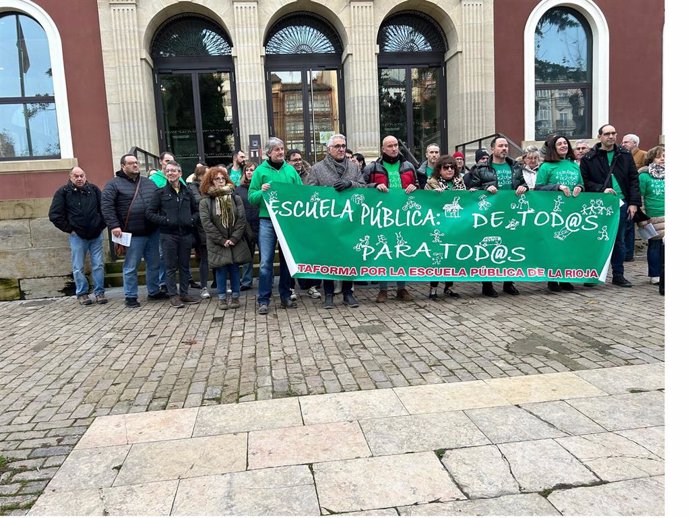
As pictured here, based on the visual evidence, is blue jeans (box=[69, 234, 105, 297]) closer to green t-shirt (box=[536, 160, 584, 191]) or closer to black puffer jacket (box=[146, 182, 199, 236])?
black puffer jacket (box=[146, 182, 199, 236])

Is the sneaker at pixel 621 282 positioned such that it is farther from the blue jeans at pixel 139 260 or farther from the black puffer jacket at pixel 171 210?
the blue jeans at pixel 139 260

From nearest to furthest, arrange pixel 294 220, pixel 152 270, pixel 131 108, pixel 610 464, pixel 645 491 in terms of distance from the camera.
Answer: pixel 645 491 → pixel 610 464 → pixel 294 220 → pixel 152 270 → pixel 131 108

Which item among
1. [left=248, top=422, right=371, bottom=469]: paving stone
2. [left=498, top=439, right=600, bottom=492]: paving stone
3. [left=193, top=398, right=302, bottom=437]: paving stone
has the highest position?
[left=248, top=422, right=371, bottom=469]: paving stone

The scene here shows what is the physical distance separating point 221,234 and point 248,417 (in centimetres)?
368

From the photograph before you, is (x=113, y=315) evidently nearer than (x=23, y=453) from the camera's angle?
No

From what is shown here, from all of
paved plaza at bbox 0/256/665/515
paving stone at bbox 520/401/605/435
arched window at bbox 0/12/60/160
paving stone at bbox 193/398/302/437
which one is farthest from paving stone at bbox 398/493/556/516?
arched window at bbox 0/12/60/160

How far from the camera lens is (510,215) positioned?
22.0 ft

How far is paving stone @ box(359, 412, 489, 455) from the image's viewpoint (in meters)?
2.93

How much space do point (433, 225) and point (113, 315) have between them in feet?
14.0

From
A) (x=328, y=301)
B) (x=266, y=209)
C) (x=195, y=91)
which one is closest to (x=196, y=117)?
(x=195, y=91)

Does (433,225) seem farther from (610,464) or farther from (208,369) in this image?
Result: (610,464)

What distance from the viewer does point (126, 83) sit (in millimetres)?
12594

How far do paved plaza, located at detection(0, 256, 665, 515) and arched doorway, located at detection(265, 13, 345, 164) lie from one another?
917 centimetres

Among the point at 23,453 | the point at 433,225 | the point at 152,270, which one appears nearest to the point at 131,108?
the point at 152,270
